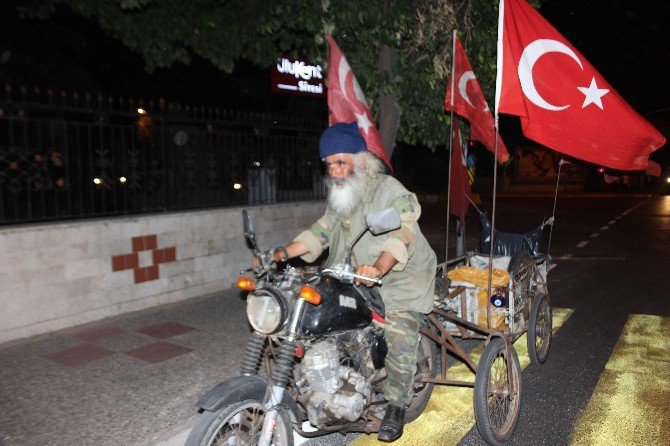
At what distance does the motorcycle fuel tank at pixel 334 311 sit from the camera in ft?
9.75

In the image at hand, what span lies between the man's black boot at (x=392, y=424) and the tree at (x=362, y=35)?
212 inches

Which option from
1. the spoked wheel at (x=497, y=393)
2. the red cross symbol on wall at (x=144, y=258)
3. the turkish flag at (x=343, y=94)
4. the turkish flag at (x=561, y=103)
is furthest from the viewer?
the turkish flag at (x=343, y=94)

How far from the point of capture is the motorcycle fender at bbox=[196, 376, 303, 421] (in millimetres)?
2724

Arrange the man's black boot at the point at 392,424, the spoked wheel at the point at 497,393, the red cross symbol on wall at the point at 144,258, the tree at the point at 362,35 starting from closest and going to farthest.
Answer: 1. the man's black boot at the point at 392,424
2. the spoked wheel at the point at 497,393
3. the red cross symbol on wall at the point at 144,258
4. the tree at the point at 362,35

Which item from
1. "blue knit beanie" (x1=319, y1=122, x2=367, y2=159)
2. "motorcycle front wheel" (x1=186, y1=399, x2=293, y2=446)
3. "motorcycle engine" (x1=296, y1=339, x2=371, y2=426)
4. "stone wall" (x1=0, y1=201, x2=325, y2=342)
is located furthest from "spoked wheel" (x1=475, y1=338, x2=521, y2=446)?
"stone wall" (x1=0, y1=201, x2=325, y2=342)

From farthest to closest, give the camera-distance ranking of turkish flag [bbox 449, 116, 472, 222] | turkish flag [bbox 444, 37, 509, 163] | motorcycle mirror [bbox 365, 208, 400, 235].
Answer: turkish flag [bbox 449, 116, 472, 222]
turkish flag [bbox 444, 37, 509, 163]
motorcycle mirror [bbox 365, 208, 400, 235]

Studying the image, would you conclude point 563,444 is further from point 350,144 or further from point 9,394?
point 9,394

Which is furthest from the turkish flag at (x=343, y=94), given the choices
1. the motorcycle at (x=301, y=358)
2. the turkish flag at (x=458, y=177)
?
the motorcycle at (x=301, y=358)

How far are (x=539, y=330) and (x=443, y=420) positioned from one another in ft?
5.24

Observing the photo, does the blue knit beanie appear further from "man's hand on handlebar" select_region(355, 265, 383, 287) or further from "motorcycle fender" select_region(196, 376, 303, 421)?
"motorcycle fender" select_region(196, 376, 303, 421)

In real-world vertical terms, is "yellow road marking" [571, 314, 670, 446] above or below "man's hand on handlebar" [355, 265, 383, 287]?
below

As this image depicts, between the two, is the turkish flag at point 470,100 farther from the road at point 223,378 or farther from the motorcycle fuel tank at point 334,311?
the motorcycle fuel tank at point 334,311

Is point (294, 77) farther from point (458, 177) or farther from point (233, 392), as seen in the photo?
point (233, 392)

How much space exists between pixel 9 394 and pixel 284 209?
5.22 meters
